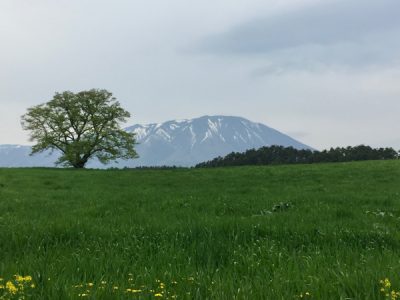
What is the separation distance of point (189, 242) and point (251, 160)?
9656 centimetres

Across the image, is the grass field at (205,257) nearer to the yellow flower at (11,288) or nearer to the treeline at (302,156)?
the yellow flower at (11,288)

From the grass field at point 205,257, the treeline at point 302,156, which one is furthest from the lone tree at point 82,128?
the grass field at point 205,257

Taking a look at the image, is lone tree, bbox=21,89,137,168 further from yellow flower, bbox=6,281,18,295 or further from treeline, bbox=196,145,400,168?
yellow flower, bbox=6,281,18,295

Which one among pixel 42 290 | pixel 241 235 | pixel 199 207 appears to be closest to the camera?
pixel 42 290

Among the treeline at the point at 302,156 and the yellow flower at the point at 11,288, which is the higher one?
the treeline at the point at 302,156

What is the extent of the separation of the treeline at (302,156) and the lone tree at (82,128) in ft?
99.3

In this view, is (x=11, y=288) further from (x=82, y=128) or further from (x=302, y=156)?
(x=302, y=156)

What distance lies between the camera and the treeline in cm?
8344

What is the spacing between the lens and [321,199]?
14.6 m

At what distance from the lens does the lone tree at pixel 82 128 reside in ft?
198

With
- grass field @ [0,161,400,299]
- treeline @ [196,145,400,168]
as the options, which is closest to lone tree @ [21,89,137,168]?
treeline @ [196,145,400,168]

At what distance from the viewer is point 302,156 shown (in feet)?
322

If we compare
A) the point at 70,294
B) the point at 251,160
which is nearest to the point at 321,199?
the point at 70,294

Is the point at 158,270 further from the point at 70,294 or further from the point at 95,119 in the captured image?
the point at 95,119
